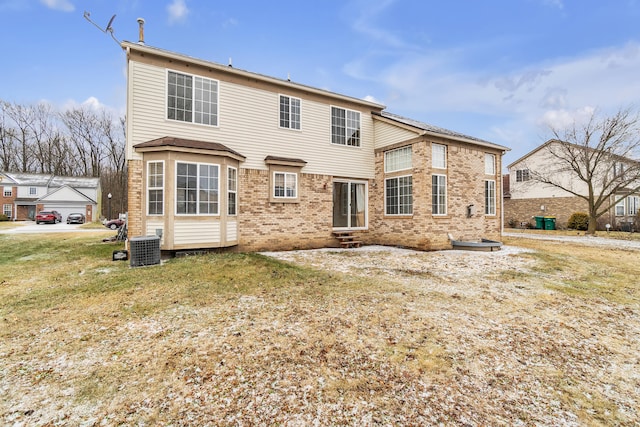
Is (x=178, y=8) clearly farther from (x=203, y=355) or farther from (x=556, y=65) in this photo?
(x=556, y=65)

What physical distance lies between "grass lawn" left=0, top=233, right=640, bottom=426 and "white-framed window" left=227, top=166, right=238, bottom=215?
344 centimetres

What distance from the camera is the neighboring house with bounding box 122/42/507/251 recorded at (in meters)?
8.90

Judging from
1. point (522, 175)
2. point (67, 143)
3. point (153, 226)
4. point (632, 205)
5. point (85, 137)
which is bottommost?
point (153, 226)

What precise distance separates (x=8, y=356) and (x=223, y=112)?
29.2 feet

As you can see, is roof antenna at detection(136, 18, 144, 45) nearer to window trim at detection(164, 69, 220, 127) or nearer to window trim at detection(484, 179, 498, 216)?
window trim at detection(164, 69, 220, 127)

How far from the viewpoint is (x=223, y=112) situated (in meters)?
10.4

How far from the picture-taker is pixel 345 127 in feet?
43.0

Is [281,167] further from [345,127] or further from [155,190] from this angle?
[155,190]

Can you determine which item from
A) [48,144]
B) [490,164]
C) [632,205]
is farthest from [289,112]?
[48,144]

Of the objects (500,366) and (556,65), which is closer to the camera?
(500,366)

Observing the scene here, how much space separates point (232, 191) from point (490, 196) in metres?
12.7

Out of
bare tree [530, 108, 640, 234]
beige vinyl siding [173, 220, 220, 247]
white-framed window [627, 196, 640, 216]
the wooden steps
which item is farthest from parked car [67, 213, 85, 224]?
white-framed window [627, 196, 640, 216]

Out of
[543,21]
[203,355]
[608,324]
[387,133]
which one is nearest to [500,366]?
[608,324]

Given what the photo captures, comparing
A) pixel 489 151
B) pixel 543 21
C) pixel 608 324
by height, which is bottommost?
pixel 608 324
